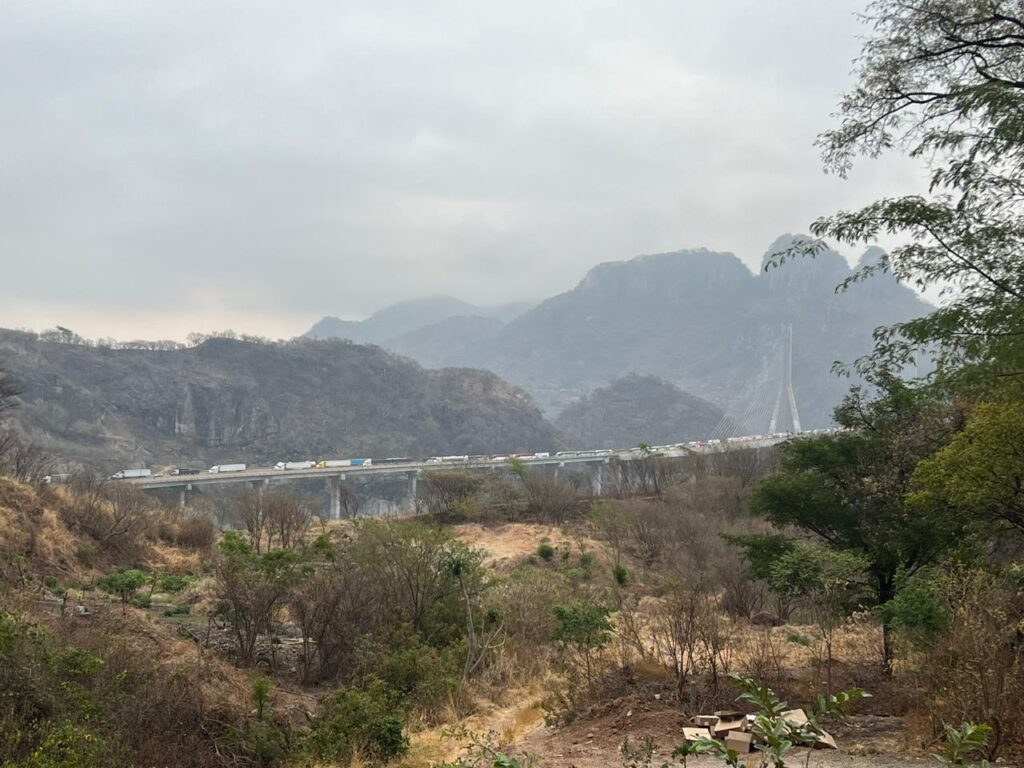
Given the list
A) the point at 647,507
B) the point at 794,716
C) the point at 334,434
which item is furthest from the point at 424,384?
the point at 794,716

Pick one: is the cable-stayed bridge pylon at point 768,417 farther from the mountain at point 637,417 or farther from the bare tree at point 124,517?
the bare tree at point 124,517

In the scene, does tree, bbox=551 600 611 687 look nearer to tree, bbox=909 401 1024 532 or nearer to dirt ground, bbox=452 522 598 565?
tree, bbox=909 401 1024 532

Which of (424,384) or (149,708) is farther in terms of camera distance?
(424,384)

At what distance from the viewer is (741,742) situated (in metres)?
6.44

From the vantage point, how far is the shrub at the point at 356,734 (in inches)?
352

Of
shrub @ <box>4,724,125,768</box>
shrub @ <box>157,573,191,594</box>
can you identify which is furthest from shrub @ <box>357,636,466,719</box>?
shrub @ <box>157,573,191,594</box>

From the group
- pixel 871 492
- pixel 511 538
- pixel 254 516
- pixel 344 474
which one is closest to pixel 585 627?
pixel 871 492

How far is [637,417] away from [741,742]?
537 feet

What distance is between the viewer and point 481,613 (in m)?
15.3

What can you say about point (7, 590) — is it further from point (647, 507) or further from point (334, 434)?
point (334, 434)

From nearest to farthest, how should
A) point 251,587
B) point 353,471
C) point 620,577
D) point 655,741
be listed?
point 655,741
point 251,587
point 620,577
point 353,471

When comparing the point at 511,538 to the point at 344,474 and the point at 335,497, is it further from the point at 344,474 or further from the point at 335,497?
the point at 344,474

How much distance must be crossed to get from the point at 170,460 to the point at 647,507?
282ft

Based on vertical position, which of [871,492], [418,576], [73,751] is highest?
[871,492]
